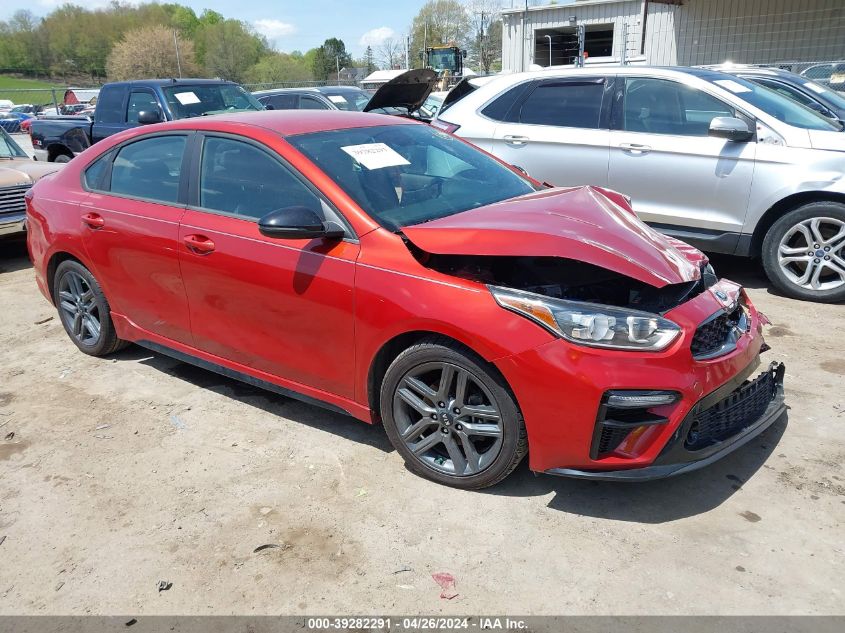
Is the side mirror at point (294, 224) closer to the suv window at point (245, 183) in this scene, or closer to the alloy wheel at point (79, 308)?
the suv window at point (245, 183)

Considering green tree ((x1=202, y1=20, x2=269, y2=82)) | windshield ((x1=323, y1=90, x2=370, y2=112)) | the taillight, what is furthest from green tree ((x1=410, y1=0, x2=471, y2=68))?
the taillight

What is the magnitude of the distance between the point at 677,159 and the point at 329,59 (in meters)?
81.1

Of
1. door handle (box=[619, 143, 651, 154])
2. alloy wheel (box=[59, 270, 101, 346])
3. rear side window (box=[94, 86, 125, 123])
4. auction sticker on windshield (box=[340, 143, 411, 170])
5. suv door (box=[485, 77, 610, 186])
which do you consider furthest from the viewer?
rear side window (box=[94, 86, 125, 123])

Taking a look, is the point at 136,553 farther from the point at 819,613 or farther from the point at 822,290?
the point at 822,290

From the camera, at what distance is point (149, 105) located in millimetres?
9609

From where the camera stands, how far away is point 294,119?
3857mm

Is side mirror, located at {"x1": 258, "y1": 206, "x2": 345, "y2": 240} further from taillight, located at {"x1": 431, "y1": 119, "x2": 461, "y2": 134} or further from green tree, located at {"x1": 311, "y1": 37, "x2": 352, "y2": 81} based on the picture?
green tree, located at {"x1": 311, "y1": 37, "x2": 352, "y2": 81}

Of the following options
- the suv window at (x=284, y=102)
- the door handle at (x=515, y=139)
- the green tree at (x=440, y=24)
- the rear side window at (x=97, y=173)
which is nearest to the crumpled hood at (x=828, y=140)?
the door handle at (x=515, y=139)

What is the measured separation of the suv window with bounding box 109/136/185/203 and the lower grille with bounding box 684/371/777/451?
3011 millimetres

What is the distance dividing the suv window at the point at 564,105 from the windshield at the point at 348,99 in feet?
18.1

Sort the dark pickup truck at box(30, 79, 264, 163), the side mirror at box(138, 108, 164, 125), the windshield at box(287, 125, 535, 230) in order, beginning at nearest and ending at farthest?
the windshield at box(287, 125, 535, 230), the side mirror at box(138, 108, 164, 125), the dark pickup truck at box(30, 79, 264, 163)

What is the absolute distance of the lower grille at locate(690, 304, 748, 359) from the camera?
2.85 metres

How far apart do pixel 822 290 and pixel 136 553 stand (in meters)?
5.19

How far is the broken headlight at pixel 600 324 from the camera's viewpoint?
8.83ft
